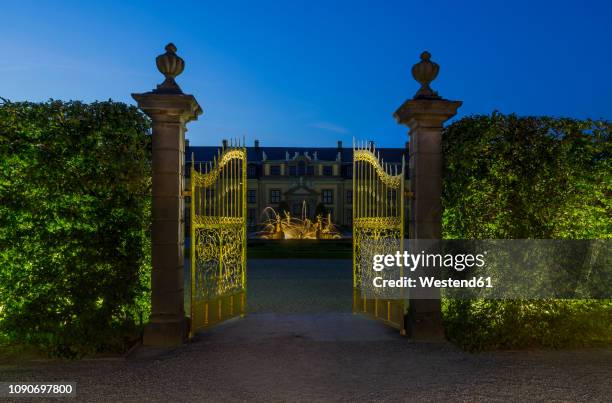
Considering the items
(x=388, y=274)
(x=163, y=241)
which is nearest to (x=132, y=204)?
(x=163, y=241)

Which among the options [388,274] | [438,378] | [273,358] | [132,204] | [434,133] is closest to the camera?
[438,378]

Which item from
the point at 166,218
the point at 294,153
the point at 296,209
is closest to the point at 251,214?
the point at 296,209

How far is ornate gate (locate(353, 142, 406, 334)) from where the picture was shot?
6.82 meters

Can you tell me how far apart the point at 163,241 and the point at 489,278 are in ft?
14.7

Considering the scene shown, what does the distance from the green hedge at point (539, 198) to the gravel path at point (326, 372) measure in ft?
1.64

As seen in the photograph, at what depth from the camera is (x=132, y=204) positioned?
237 inches

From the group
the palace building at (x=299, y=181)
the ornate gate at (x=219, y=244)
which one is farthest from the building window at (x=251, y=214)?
the ornate gate at (x=219, y=244)

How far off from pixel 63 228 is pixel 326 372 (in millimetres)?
3645

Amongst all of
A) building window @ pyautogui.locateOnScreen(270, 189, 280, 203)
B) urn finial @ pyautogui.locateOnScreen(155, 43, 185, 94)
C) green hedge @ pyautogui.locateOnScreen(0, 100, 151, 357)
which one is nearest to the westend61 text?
green hedge @ pyautogui.locateOnScreen(0, 100, 151, 357)

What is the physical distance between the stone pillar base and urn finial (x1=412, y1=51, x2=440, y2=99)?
4645mm

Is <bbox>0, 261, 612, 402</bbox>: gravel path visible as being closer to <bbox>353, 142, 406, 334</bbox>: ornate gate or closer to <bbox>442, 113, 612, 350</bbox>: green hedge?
<bbox>442, 113, 612, 350</bbox>: green hedge

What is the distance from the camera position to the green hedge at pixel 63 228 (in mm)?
5527

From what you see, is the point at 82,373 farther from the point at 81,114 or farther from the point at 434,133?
the point at 434,133

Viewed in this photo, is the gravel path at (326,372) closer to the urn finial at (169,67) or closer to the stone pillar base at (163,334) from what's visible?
the stone pillar base at (163,334)
